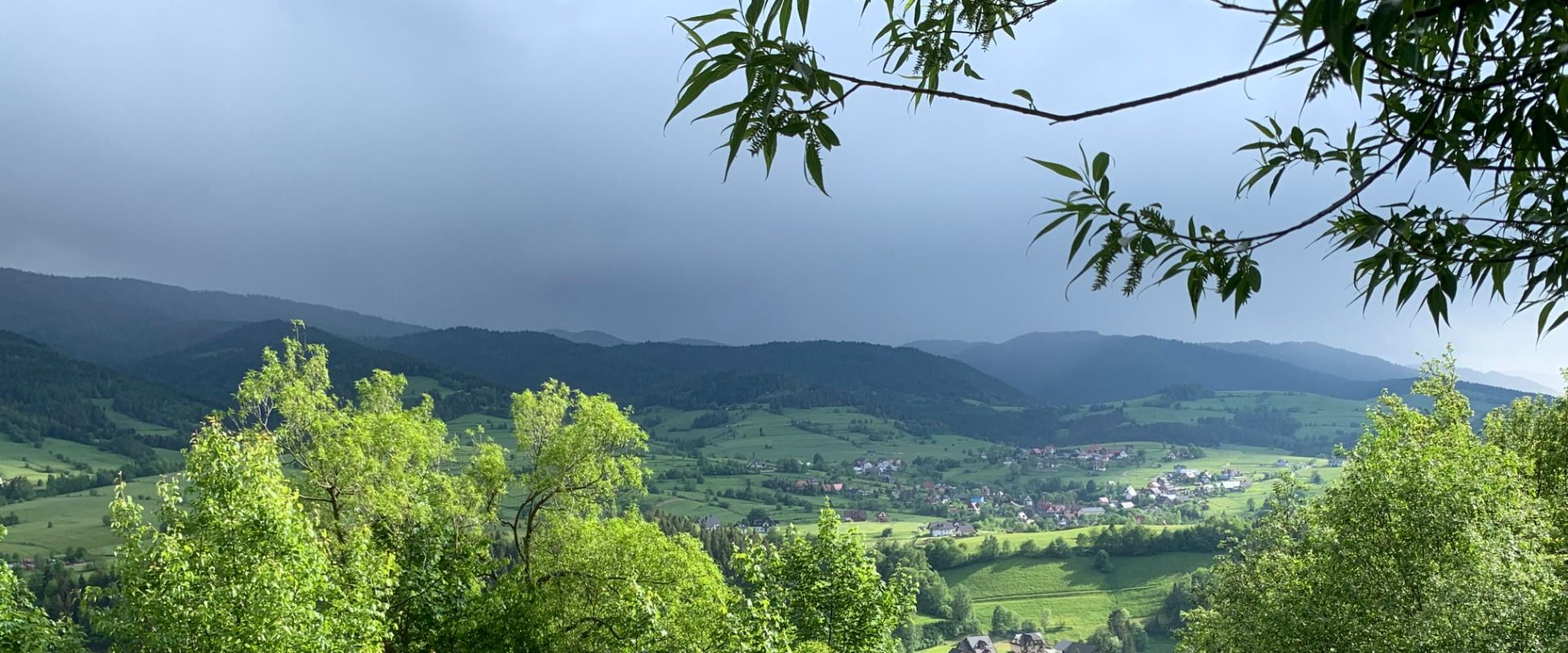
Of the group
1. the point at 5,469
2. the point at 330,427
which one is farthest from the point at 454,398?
the point at 330,427

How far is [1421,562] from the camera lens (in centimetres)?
1291

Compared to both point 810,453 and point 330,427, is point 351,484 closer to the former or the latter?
point 330,427


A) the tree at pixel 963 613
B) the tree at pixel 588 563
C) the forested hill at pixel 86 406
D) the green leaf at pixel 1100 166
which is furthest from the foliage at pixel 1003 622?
the forested hill at pixel 86 406

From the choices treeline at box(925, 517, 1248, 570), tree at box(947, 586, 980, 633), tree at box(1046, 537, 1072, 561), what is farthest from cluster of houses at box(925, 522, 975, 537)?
tree at box(947, 586, 980, 633)

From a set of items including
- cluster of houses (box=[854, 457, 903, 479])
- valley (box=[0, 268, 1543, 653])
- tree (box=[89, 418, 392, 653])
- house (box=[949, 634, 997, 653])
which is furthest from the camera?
cluster of houses (box=[854, 457, 903, 479])

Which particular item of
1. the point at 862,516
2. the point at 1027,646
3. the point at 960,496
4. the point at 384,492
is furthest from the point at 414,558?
the point at 960,496

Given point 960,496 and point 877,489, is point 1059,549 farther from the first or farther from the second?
point 960,496

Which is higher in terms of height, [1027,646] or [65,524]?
[65,524]

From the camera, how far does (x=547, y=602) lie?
14.9 metres

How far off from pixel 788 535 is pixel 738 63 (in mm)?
15500

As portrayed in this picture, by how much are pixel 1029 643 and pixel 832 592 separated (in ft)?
175

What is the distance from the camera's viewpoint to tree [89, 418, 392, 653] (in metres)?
10.0

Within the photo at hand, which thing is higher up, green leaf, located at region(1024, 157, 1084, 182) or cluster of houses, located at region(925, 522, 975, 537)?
green leaf, located at region(1024, 157, 1084, 182)

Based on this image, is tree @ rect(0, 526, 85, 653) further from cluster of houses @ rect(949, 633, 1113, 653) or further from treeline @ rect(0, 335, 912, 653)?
cluster of houses @ rect(949, 633, 1113, 653)
